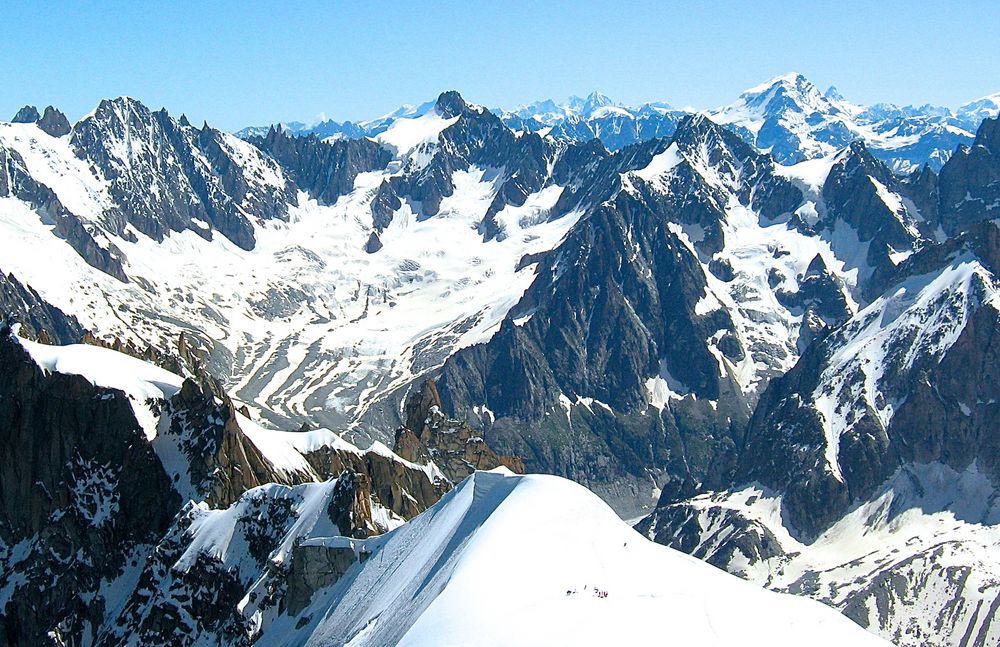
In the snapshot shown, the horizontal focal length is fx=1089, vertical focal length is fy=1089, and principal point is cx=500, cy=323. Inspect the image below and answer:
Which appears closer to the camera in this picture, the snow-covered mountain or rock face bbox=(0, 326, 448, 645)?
the snow-covered mountain

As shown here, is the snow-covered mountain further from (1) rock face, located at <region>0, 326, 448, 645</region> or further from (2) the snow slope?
(1) rock face, located at <region>0, 326, 448, 645</region>

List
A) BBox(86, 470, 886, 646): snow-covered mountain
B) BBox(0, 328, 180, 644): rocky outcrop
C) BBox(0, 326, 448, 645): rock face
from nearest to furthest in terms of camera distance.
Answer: BBox(86, 470, 886, 646): snow-covered mountain < BBox(0, 326, 448, 645): rock face < BBox(0, 328, 180, 644): rocky outcrop

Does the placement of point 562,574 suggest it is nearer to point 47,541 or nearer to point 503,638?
point 503,638

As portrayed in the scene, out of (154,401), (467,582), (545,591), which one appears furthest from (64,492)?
(545,591)

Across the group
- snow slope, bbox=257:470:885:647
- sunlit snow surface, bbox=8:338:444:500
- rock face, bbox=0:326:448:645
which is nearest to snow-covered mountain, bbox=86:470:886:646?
snow slope, bbox=257:470:885:647

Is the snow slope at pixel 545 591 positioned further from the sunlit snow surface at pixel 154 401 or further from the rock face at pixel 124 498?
the sunlit snow surface at pixel 154 401

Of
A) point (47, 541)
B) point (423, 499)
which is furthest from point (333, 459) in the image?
point (47, 541)

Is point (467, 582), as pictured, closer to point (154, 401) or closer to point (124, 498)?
point (124, 498)

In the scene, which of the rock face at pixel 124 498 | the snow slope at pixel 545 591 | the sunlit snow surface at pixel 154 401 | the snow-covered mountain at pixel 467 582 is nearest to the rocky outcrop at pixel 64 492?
the rock face at pixel 124 498

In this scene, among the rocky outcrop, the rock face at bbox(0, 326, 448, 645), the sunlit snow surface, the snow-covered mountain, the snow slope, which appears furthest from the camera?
the sunlit snow surface
